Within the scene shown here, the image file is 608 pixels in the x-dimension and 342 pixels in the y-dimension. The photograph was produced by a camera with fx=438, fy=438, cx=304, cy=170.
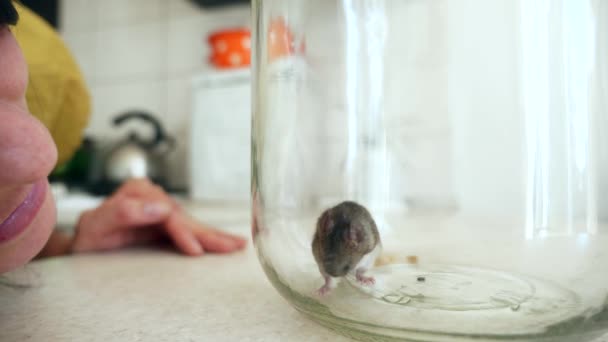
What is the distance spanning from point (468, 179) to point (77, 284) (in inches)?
21.3

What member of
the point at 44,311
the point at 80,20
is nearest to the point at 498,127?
the point at 44,311

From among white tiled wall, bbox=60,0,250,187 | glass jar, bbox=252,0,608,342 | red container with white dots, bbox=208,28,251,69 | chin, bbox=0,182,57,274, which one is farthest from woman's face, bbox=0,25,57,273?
white tiled wall, bbox=60,0,250,187

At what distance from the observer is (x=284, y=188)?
384 millimetres

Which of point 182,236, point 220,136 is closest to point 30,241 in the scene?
point 182,236

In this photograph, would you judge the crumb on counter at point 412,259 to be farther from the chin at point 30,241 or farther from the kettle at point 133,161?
the kettle at point 133,161

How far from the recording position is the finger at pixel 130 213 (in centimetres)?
50

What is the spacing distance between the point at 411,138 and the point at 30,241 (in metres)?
0.41

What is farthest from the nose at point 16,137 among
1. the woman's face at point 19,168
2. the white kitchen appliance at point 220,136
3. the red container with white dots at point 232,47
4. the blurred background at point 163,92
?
the red container with white dots at point 232,47

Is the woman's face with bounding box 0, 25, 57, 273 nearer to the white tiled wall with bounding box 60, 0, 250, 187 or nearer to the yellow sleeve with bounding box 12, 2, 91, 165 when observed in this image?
the yellow sleeve with bounding box 12, 2, 91, 165

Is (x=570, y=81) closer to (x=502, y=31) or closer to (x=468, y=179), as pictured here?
(x=502, y=31)

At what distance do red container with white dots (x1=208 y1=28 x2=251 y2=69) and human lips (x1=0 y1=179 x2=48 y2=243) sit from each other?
1131 millimetres

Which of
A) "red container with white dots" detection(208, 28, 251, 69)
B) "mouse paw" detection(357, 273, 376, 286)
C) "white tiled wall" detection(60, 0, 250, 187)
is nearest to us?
"mouse paw" detection(357, 273, 376, 286)

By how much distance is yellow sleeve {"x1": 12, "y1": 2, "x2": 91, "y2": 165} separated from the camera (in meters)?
0.49

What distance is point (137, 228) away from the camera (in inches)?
21.8
